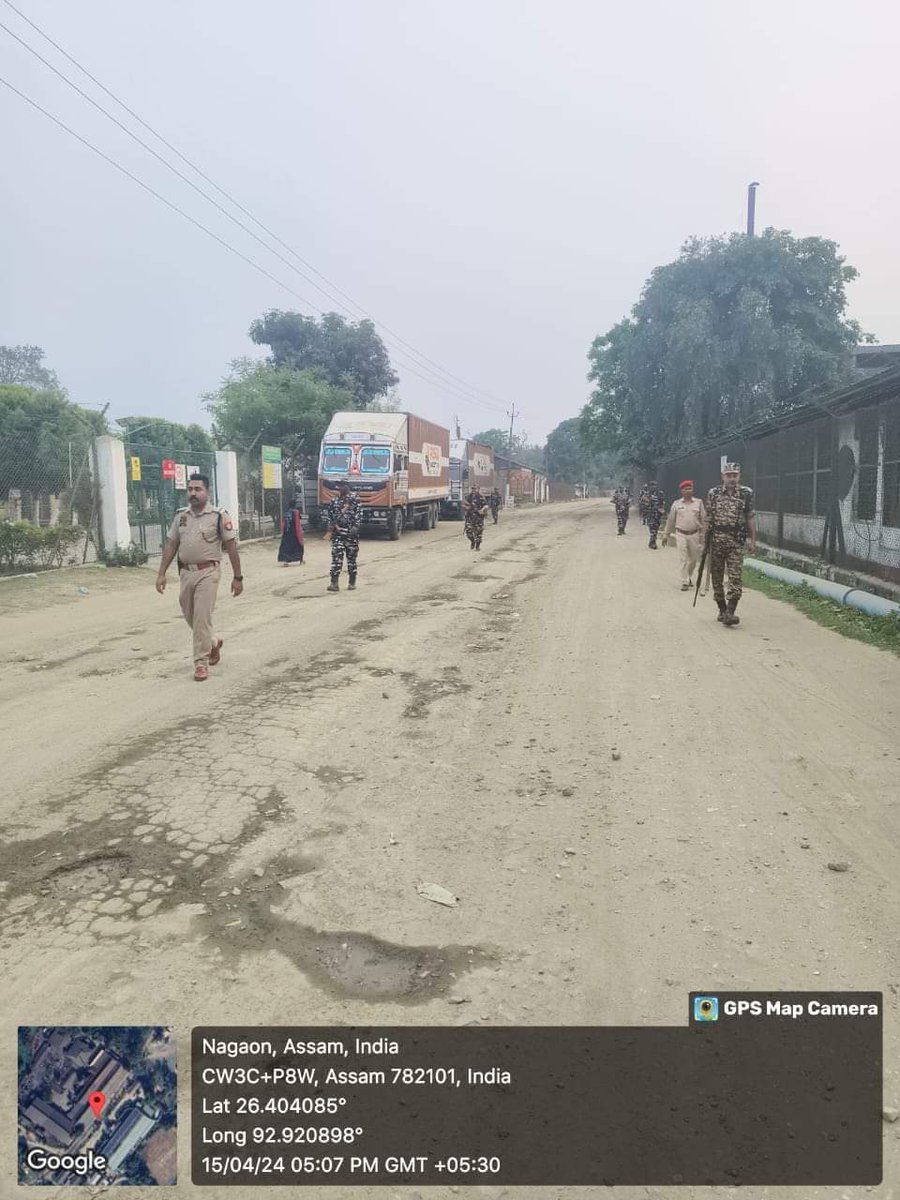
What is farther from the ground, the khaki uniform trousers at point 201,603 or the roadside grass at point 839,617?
the khaki uniform trousers at point 201,603

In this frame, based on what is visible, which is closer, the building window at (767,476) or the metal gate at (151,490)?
the metal gate at (151,490)

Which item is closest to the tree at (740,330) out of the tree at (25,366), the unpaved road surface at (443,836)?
the unpaved road surface at (443,836)

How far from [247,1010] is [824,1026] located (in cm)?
183

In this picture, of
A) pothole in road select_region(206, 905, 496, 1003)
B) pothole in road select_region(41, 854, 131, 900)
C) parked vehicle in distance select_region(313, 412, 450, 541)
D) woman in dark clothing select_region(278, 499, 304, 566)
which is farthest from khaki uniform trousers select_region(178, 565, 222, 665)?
parked vehicle in distance select_region(313, 412, 450, 541)

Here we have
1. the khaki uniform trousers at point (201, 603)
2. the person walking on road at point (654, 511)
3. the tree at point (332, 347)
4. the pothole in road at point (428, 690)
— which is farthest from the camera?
the tree at point (332, 347)

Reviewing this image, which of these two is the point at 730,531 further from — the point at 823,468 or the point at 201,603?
the point at 823,468

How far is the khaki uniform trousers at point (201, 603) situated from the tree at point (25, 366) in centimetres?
7489

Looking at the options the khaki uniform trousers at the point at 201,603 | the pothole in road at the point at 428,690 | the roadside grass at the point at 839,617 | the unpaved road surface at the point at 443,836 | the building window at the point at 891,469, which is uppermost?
the building window at the point at 891,469

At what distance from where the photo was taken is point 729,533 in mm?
9047

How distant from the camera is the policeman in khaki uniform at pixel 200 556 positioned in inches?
Answer: 273

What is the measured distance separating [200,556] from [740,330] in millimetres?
26220

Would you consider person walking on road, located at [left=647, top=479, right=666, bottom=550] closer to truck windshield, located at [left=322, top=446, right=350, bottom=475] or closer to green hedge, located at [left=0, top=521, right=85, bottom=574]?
truck windshield, located at [left=322, top=446, right=350, bottom=475]

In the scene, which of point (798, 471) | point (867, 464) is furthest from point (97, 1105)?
point (798, 471)

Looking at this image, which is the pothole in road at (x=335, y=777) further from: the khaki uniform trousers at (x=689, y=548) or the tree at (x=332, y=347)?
the tree at (x=332, y=347)
